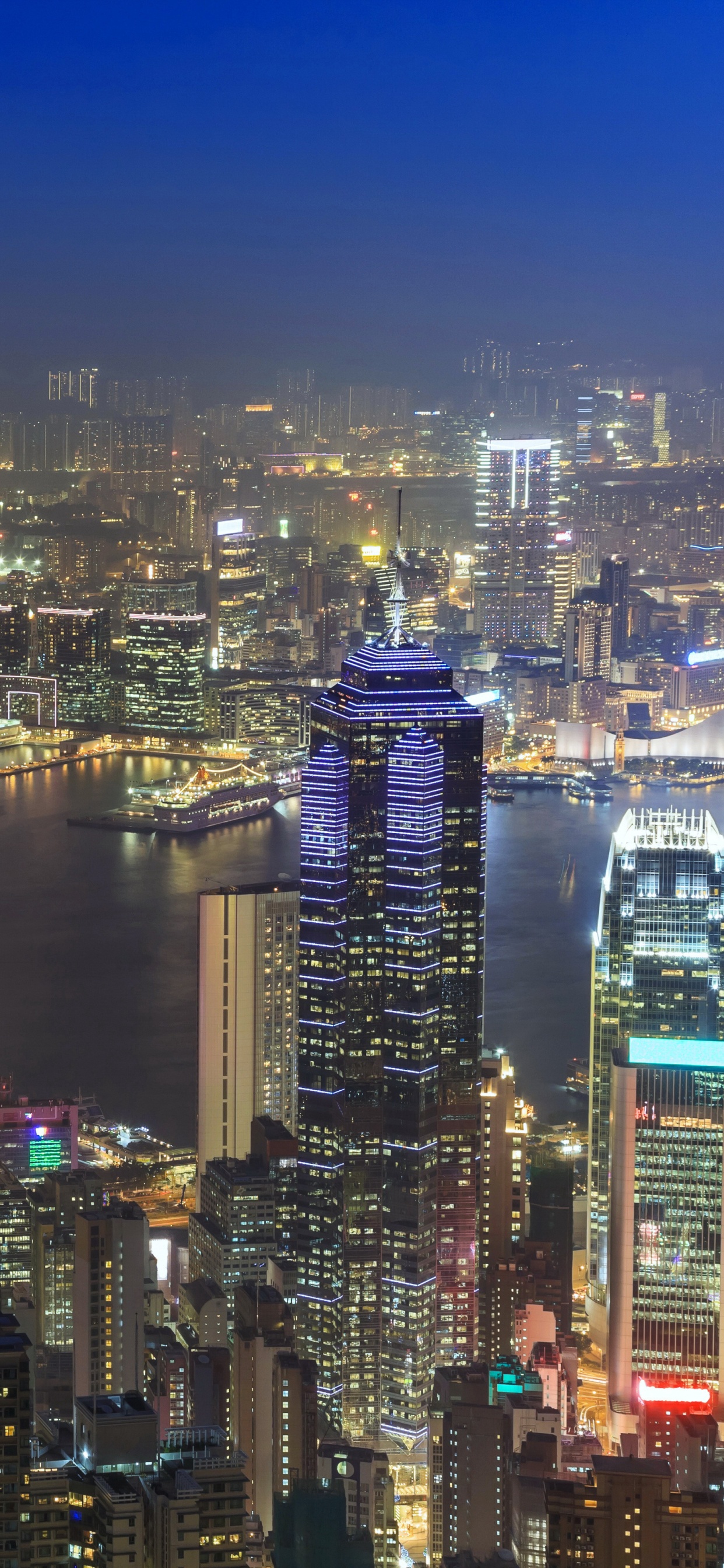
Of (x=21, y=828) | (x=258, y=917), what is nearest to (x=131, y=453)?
(x=21, y=828)

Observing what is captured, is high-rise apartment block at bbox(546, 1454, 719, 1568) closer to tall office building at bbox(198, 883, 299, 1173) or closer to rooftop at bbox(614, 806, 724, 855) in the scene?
rooftop at bbox(614, 806, 724, 855)

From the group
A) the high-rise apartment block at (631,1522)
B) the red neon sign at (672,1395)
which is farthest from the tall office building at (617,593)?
the high-rise apartment block at (631,1522)

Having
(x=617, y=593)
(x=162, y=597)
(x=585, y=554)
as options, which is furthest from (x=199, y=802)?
(x=585, y=554)

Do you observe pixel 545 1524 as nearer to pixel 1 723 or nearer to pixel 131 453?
pixel 1 723

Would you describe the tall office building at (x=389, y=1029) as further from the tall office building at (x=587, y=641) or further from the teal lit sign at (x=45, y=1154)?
the tall office building at (x=587, y=641)

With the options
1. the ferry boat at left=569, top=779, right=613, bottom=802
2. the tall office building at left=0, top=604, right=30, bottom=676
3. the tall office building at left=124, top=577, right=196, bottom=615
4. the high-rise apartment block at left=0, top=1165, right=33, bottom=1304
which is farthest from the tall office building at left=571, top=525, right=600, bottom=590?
the high-rise apartment block at left=0, top=1165, right=33, bottom=1304

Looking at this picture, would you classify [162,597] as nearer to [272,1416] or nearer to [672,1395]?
[672,1395]
